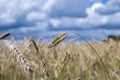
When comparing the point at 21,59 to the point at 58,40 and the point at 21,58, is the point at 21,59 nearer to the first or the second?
the point at 21,58

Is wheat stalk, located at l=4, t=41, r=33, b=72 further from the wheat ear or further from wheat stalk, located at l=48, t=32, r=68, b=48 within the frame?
wheat stalk, located at l=48, t=32, r=68, b=48

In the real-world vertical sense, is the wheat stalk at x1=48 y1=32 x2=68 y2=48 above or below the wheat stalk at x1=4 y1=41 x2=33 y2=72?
above

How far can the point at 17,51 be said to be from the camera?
1529 millimetres

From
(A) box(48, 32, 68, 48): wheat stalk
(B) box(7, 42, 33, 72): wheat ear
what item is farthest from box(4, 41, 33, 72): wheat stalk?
(A) box(48, 32, 68, 48): wheat stalk

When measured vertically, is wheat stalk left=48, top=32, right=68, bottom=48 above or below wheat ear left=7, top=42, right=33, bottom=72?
above

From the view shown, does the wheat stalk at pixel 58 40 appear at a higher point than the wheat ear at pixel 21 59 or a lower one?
higher

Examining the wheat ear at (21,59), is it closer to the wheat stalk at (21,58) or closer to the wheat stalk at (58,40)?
the wheat stalk at (21,58)

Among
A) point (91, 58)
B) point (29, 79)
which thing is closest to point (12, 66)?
Result: point (29, 79)

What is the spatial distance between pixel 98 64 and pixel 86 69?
0.78m

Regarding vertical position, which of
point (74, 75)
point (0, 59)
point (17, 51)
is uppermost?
point (17, 51)

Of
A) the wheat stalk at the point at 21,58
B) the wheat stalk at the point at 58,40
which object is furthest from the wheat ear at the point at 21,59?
the wheat stalk at the point at 58,40

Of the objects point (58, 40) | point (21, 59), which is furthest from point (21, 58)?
point (58, 40)

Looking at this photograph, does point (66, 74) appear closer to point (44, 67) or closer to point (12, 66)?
point (12, 66)

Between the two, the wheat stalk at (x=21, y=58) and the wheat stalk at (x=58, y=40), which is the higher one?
the wheat stalk at (x=58, y=40)
